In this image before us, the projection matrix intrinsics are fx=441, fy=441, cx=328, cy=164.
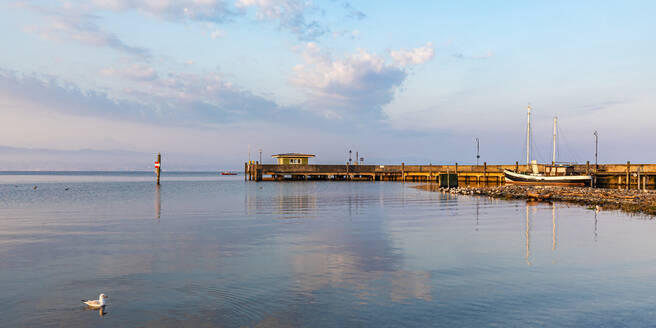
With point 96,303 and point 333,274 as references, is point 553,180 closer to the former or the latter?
point 333,274

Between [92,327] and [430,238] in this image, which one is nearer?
[92,327]

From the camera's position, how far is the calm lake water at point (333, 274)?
8500 mm

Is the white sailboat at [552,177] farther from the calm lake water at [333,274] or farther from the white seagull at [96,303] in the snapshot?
the white seagull at [96,303]

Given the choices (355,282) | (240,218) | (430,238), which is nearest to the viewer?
(355,282)

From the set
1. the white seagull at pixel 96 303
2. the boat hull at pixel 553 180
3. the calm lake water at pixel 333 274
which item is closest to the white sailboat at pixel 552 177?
the boat hull at pixel 553 180

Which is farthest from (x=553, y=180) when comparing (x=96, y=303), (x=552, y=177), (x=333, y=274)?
(x=96, y=303)

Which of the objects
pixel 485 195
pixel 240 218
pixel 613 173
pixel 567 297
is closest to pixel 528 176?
pixel 613 173

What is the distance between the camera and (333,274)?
38.5ft

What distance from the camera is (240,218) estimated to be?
25.9 meters

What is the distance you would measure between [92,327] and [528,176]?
225 ft

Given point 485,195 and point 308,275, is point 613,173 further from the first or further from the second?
point 308,275

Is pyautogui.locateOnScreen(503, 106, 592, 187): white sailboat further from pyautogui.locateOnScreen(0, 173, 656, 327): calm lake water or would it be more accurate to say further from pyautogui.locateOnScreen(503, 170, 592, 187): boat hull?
pyautogui.locateOnScreen(0, 173, 656, 327): calm lake water

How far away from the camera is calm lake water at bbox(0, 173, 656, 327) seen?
850 centimetres

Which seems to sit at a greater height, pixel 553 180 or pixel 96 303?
pixel 553 180
